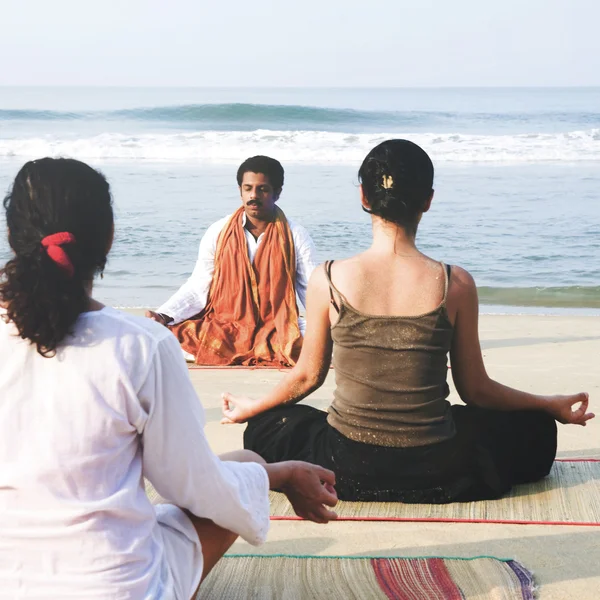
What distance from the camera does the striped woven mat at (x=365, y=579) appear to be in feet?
8.53

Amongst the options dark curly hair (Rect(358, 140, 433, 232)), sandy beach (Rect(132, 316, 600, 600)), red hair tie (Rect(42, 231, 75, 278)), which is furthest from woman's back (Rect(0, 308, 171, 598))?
dark curly hair (Rect(358, 140, 433, 232))

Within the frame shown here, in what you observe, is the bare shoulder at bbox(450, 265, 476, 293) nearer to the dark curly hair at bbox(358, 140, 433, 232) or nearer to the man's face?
the dark curly hair at bbox(358, 140, 433, 232)

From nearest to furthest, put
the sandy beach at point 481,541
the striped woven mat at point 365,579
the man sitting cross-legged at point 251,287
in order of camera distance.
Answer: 1. the striped woven mat at point 365,579
2. the sandy beach at point 481,541
3. the man sitting cross-legged at point 251,287

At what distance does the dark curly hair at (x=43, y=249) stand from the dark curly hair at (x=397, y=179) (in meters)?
1.37

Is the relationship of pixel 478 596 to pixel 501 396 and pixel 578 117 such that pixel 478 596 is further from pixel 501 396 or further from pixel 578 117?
pixel 578 117

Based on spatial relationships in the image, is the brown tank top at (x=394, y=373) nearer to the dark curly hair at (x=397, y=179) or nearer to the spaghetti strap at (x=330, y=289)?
the spaghetti strap at (x=330, y=289)

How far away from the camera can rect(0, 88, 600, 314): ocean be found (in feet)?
31.3

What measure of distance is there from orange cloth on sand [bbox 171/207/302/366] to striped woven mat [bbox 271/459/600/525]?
2.33 meters

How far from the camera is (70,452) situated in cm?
171

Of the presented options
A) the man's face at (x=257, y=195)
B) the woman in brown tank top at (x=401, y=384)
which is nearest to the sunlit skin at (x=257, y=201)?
the man's face at (x=257, y=195)

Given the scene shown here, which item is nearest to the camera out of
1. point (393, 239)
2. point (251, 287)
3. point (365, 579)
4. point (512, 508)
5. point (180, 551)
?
point (180, 551)

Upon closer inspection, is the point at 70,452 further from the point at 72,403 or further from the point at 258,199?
the point at 258,199

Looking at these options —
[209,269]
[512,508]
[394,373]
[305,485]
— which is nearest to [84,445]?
[305,485]

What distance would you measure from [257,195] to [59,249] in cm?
401
